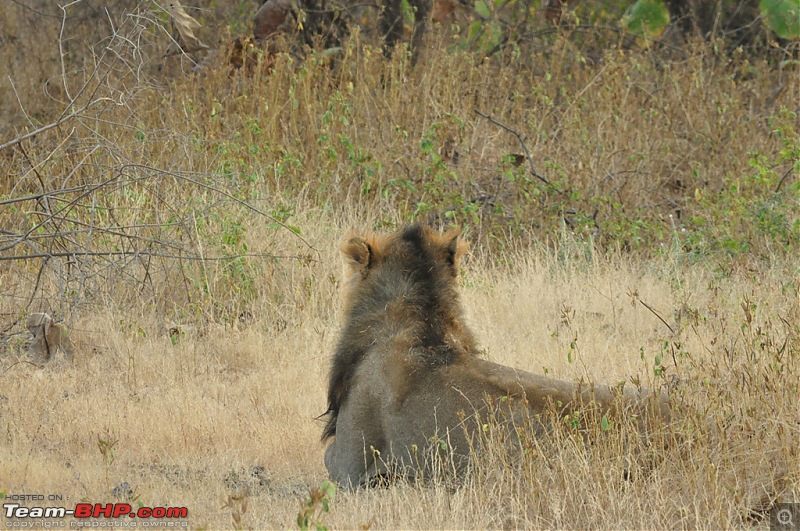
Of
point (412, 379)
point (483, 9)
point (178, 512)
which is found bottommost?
point (178, 512)

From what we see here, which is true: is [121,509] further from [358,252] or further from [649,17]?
[649,17]

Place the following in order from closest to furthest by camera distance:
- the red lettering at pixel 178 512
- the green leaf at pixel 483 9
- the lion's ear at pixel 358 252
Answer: the red lettering at pixel 178 512
the lion's ear at pixel 358 252
the green leaf at pixel 483 9

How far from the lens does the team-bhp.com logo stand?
170 inches

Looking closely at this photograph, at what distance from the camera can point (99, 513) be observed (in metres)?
4.38

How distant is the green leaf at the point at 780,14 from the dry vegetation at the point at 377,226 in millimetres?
753

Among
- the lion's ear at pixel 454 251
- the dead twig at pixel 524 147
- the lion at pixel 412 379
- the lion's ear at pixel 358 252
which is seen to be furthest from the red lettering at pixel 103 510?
the dead twig at pixel 524 147

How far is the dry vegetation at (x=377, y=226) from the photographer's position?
451 centimetres

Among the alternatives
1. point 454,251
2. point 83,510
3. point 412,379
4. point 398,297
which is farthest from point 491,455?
point 83,510

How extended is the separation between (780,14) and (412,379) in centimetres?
1100

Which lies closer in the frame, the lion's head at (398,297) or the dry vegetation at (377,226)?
the dry vegetation at (377,226)

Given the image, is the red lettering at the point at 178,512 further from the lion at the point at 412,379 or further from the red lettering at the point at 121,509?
the lion at the point at 412,379

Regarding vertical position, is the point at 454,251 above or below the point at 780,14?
below

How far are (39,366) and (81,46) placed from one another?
933 cm

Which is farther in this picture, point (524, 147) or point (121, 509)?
point (524, 147)
